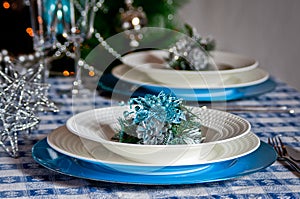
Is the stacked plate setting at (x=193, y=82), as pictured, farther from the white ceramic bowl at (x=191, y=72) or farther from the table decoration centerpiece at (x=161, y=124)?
the table decoration centerpiece at (x=161, y=124)

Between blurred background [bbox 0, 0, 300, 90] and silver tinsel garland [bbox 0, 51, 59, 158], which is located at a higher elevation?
silver tinsel garland [bbox 0, 51, 59, 158]

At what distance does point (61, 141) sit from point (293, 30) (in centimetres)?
214

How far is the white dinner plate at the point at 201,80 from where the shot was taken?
118 centimetres

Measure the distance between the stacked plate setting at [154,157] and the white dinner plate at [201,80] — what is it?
1.01ft

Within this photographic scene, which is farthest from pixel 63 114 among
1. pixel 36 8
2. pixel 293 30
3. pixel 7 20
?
pixel 293 30

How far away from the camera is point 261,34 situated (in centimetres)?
298

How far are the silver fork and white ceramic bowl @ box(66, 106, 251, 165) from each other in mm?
85

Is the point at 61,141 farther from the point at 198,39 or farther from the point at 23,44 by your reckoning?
the point at 23,44

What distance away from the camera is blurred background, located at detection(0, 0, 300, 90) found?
2.79 m

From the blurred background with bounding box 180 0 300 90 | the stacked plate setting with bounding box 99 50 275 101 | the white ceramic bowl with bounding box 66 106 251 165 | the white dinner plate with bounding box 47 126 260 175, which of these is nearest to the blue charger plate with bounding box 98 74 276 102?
the stacked plate setting with bounding box 99 50 275 101

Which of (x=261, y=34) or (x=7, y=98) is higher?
(x=7, y=98)

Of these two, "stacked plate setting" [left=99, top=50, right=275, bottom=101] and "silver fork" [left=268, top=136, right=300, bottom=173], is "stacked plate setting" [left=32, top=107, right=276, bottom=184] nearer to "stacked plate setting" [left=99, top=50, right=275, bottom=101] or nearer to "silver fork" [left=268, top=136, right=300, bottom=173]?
"silver fork" [left=268, top=136, right=300, bottom=173]

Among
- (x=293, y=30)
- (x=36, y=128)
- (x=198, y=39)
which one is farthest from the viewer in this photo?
(x=293, y=30)

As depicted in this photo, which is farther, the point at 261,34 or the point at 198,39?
the point at 261,34
